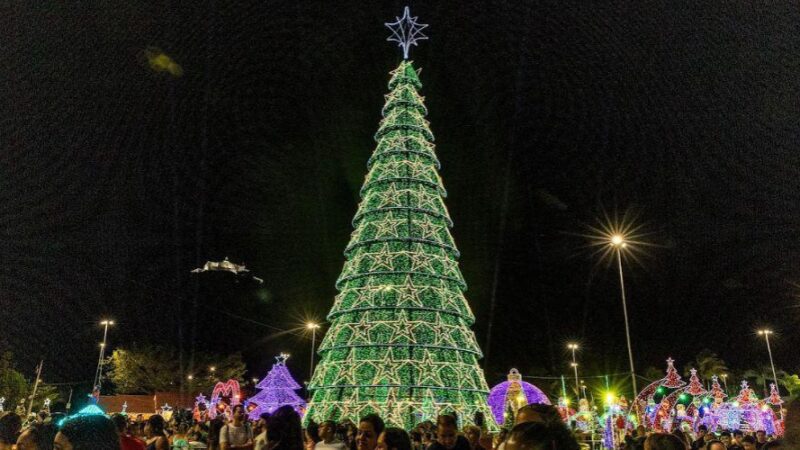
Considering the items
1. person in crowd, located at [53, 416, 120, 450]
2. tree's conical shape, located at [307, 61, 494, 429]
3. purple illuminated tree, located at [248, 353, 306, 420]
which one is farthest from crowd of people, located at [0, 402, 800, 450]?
purple illuminated tree, located at [248, 353, 306, 420]

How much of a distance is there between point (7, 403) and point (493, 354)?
4210 cm

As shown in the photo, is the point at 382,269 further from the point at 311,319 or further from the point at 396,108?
the point at 311,319

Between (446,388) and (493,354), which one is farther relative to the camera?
(493,354)

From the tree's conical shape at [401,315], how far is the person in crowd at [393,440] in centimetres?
1685

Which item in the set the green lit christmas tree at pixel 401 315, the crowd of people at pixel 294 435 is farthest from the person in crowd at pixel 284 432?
the green lit christmas tree at pixel 401 315

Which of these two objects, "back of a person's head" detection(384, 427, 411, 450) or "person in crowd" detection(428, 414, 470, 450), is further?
"person in crowd" detection(428, 414, 470, 450)

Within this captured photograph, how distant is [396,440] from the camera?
580cm

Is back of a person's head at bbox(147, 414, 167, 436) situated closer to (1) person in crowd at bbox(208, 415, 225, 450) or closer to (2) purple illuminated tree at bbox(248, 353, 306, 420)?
(1) person in crowd at bbox(208, 415, 225, 450)

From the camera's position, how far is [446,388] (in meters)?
22.8

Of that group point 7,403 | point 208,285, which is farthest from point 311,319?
point 7,403

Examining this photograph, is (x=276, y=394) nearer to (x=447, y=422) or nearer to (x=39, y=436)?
(x=447, y=422)

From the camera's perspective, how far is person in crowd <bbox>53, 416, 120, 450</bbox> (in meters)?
4.00

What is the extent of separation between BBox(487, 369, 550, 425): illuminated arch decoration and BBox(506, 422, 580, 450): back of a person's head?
2025 cm

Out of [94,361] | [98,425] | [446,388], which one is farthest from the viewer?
[94,361]
